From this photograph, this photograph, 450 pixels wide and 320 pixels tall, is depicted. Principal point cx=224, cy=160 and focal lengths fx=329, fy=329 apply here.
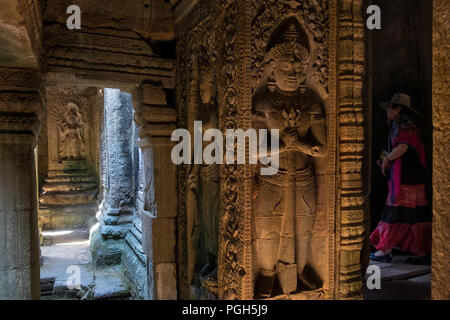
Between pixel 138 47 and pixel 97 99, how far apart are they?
20.4 ft

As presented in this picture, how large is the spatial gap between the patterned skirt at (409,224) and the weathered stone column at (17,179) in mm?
4027

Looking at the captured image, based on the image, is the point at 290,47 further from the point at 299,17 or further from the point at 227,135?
the point at 227,135

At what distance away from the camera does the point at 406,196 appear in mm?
4129

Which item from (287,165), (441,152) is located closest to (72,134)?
(287,165)

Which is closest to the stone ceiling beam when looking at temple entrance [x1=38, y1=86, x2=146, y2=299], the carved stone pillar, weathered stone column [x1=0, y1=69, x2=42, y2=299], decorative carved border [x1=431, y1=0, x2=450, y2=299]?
weathered stone column [x1=0, y1=69, x2=42, y2=299]

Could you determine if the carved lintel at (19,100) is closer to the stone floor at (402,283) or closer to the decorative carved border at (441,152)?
the decorative carved border at (441,152)

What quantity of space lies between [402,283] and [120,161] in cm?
524

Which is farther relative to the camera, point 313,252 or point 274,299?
point 313,252

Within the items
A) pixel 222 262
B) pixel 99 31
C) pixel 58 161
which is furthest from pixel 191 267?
pixel 58 161

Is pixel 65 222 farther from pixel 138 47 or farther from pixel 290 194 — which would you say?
pixel 290 194

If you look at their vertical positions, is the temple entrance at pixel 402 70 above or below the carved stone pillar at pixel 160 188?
above

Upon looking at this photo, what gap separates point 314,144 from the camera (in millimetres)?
2834

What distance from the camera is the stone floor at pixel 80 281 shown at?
5.02m

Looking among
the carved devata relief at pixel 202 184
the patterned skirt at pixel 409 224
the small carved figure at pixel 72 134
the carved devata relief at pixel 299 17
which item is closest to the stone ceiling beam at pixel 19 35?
the carved devata relief at pixel 202 184
